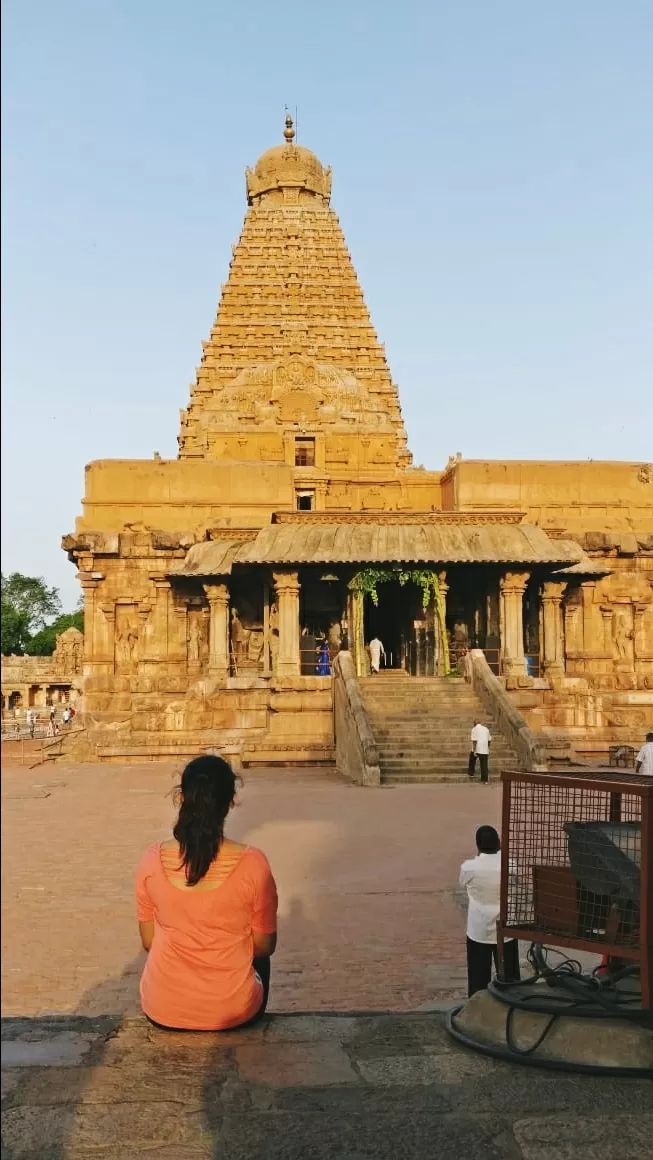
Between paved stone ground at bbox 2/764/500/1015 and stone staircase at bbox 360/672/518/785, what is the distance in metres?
1.18

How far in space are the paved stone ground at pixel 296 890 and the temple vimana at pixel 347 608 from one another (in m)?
3.90

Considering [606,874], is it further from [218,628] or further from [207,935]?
[218,628]

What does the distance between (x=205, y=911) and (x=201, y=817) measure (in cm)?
40

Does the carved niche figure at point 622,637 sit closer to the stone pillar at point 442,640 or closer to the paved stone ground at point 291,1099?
the stone pillar at point 442,640

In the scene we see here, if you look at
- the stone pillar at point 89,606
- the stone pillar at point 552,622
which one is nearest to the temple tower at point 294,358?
the stone pillar at point 89,606

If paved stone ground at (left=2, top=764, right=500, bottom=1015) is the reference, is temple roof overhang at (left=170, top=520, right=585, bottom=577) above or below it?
above

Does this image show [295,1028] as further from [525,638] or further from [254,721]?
[525,638]

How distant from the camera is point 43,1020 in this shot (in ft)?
15.4

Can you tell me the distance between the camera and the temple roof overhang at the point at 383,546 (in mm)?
21797

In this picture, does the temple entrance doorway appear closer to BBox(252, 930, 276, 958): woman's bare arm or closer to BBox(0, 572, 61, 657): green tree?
BBox(252, 930, 276, 958): woman's bare arm

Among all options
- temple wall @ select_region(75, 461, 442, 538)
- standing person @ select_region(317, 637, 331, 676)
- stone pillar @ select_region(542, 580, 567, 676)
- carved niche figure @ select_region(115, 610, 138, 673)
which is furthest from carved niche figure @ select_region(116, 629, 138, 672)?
stone pillar @ select_region(542, 580, 567, 676)

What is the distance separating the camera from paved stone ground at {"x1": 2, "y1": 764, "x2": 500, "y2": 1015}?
6.48m

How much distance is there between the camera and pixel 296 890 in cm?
909

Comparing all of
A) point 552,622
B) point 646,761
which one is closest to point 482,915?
point 646,761
